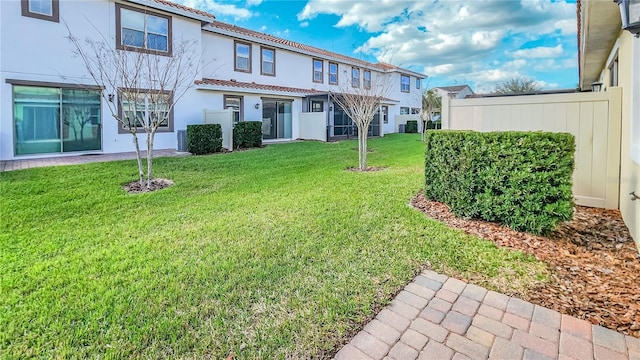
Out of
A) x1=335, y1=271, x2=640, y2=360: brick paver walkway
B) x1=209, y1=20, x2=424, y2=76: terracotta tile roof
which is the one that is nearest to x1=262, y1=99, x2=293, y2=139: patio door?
x1=209, y1=20, x2=424, y2=76: terracotta tile roof

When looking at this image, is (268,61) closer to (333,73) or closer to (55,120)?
(333,73)

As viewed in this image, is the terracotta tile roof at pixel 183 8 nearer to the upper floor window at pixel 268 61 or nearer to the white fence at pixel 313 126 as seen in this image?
the upper floor window at pixel 268 61

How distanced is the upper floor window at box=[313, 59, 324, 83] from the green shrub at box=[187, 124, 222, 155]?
10.7 meters

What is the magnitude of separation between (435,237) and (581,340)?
2157mm

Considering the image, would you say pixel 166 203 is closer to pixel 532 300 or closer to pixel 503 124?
pixel 532 300

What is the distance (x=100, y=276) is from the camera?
366 cm

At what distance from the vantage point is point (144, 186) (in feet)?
25.9

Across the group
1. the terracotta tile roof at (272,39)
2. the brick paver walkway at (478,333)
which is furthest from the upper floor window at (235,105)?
the brick paver walkway at (478,333)

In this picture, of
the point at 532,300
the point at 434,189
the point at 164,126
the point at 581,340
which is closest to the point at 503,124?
the point at 434,189

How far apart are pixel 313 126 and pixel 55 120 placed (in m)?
12.0

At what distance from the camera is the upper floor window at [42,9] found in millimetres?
10906

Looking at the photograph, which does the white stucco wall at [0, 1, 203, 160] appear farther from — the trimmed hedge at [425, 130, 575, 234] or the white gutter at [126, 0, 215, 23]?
the trimmed hedge at [425, 130, 575, 234]

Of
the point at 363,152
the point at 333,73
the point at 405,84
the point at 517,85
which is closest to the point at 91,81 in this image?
the point at 363,152

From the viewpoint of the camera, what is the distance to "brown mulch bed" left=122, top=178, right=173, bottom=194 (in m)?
7.67
